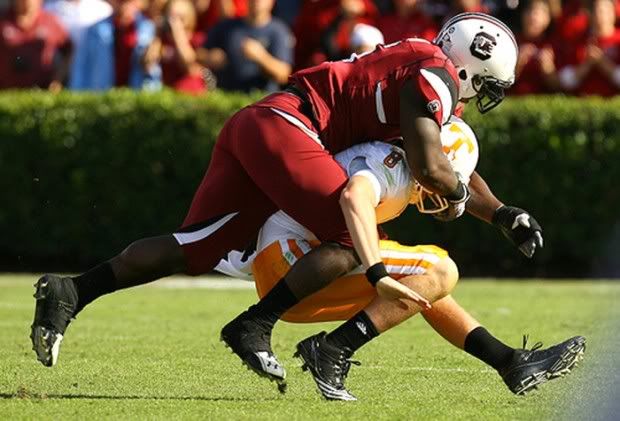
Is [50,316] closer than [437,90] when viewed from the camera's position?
No

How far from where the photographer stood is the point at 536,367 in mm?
6465

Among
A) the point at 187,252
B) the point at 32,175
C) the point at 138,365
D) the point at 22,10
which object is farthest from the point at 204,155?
the point at 187,252

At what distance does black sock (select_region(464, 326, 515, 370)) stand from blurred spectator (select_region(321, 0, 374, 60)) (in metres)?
7.73

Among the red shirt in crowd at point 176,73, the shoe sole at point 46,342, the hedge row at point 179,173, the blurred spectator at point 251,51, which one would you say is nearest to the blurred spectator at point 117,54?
the red shirt in crowd at point 176,73

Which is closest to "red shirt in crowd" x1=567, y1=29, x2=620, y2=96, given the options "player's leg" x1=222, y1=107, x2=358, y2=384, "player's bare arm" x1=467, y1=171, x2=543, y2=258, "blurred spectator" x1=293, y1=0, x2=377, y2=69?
"blurred spectator" x1=293, y1=0, x2=377, y2=69

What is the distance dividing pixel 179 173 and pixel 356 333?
7.30m

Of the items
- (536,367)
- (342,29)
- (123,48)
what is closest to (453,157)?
(536,367)

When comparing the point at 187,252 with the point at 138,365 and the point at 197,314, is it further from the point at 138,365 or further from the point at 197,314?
the point at 197,314

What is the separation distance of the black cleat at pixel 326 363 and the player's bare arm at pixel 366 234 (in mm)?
472

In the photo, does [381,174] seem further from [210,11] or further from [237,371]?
[210,11]

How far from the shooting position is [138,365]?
7.55 meters

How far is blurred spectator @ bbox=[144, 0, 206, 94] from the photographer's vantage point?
14.4 meters

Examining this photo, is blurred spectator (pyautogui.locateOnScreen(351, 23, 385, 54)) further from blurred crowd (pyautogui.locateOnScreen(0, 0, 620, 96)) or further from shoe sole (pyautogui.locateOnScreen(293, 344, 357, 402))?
shoe sole (pyautogui.locateOnScreen(293, 344, 357, 402))

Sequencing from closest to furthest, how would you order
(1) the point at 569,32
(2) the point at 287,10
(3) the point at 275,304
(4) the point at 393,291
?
(4) the point at 393,291 < (3) the point at 275,304 < (1) the point at 569,32 < (2) the point at 287,10
